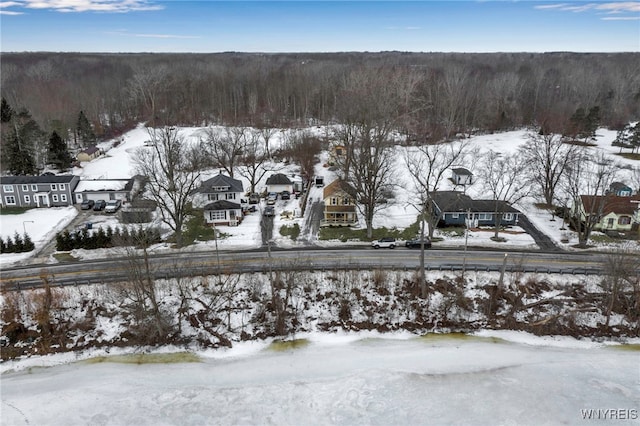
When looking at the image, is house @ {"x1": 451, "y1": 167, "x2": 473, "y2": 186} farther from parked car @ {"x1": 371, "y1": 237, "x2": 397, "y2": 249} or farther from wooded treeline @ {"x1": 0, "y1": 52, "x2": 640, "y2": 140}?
parked car @ {"x1": 371, "y1": 237, "x2": 397, "y2": 249}

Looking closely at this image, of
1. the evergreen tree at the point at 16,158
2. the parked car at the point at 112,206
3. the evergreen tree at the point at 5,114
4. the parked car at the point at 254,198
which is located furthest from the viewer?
the evergreen tree at the point at 5,114

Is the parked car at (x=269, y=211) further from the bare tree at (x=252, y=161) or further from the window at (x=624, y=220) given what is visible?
the window at (x=624, y=220)

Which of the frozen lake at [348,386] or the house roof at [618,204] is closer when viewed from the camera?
the frozen lake at [348,386]

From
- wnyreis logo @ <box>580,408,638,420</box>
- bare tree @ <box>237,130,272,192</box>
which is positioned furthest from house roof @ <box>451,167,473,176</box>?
wnyreis logo @ <box>580,408,638,420</box>

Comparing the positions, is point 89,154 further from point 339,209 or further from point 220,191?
point 339,209

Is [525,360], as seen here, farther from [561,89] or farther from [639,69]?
[639,69]

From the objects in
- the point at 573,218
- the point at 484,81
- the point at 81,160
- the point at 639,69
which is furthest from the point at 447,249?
the point at 639,69

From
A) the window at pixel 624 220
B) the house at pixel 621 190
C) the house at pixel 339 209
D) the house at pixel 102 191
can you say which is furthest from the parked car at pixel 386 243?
the house at pixel 102 191
